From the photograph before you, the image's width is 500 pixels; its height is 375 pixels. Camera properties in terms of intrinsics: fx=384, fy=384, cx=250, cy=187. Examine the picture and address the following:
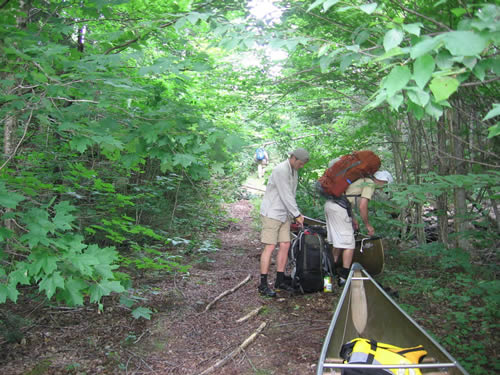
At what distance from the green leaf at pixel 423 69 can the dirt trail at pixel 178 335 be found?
2794 mm

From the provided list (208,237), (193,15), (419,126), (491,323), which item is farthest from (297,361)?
(208,237)

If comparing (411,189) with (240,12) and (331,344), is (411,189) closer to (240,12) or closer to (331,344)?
(331,344)

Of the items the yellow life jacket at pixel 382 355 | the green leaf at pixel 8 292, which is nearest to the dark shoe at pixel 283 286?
the yellow life jacket at pixel 382 355

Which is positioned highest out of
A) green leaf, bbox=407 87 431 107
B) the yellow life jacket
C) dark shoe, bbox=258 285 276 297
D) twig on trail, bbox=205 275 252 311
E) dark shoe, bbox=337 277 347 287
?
green leaf, bbox=407 87 431 107

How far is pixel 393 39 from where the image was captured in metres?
1.57

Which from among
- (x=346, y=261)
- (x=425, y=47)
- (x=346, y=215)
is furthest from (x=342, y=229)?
(x=425, y=47)

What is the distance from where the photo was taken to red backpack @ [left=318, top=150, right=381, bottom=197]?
17.3 ft

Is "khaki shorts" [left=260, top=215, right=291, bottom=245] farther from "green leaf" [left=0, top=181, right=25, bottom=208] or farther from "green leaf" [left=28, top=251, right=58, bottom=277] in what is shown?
"green leaf" [left=0, top=181, right=25, bottom=208]

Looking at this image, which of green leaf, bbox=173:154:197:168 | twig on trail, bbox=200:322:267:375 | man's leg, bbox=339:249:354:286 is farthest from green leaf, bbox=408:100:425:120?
man's leg, bbox=339:249:354:286

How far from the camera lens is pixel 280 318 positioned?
15.1 feet

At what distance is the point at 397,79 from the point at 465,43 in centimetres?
25

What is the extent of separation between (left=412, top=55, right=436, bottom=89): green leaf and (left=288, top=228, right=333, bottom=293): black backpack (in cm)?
395

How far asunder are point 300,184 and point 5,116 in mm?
6987

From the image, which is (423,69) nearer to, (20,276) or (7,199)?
(7,199)
